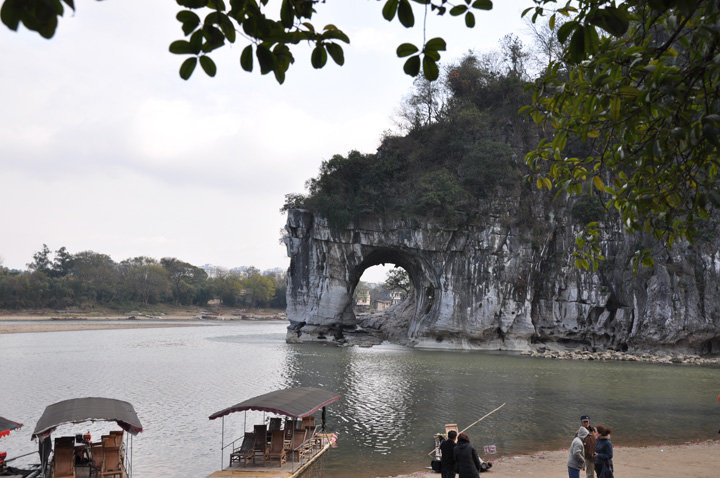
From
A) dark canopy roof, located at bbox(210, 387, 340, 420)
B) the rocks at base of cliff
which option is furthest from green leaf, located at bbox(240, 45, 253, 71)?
the rocks at base of cliff

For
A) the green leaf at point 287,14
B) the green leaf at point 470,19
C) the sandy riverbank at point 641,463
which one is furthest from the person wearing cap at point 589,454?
the green leaf at point 287,14

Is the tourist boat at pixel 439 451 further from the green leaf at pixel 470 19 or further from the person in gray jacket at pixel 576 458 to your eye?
the green leaf at pixel 470 19

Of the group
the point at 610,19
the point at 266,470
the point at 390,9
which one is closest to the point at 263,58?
the point at 390,9

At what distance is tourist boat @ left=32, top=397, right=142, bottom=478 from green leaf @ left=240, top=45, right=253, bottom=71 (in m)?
9.83

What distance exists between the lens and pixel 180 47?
2719 mm

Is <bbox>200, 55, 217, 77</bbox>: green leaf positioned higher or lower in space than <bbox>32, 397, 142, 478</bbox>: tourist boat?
higher

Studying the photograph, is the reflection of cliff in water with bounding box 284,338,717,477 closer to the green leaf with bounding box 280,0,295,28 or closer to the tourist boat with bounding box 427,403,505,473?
the tourist boat with bounding box 427,403,505,473

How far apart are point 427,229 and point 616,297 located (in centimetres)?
1577

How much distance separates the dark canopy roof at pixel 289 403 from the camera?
11.9 metres

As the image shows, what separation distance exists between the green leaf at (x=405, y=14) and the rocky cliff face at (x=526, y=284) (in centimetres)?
4143

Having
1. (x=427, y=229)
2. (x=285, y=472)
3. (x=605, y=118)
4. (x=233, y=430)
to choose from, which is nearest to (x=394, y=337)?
(x=427, y=229)

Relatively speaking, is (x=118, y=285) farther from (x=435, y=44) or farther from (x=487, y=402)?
(x=435, y=44)

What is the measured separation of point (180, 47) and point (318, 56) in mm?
743

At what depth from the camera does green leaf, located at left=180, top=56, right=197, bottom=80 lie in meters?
2.74
